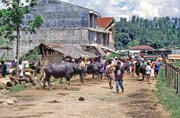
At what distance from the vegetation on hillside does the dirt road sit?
309 feet

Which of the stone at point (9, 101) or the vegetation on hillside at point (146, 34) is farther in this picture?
the vegetation on hillside at point (146, 34)

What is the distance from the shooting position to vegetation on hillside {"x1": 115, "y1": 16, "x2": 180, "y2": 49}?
415 feet

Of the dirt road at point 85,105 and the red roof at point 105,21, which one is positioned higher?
the red roof at point 105,21

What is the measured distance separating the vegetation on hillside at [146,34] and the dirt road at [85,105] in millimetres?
94063

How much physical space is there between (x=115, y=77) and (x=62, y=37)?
3558cm

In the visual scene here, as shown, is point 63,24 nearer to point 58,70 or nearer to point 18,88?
point 58,70

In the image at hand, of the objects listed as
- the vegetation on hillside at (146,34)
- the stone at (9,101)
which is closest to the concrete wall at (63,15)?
the stone at (9,101)

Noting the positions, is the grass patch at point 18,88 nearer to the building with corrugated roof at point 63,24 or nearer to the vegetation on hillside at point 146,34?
the building with corrugated roof at point 63,24

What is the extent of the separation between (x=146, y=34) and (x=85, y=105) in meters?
134

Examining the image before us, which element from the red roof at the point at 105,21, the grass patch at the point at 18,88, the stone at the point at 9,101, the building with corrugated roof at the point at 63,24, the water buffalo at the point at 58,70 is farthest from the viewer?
the red roof at the point at 105,21

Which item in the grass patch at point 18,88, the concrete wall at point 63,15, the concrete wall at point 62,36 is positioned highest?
the concrete wall at point 63,15

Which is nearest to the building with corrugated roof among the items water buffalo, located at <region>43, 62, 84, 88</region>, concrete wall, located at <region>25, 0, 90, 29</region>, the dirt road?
concrete wall, located at <region>25, 0, 90, 29</region>

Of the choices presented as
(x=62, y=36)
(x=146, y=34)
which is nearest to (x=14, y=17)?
(x=62, y=36)

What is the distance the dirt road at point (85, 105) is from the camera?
16672 millimetres
